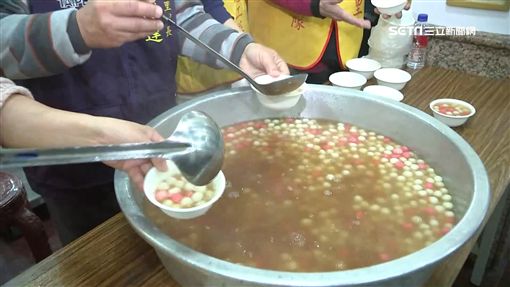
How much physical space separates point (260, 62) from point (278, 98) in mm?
141

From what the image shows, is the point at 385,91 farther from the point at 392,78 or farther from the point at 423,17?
the point at 423,17

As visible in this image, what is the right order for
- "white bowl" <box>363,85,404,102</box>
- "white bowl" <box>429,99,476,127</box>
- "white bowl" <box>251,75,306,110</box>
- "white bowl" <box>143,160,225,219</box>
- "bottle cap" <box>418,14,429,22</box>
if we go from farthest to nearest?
1. "bottle cap" <box>418,14,429,22</box>
2. "white bowl" <box>363,85,404,102</box>
3. "white bowl" <box>429,99,476,127</box>
4. "white bowl" <box>251,75,306,110</box>
5. "white bowl" <box>143,160,225,219</box>

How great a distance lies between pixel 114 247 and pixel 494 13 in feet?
5.96

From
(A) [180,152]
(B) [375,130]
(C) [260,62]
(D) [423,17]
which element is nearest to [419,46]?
(D) [423,17]

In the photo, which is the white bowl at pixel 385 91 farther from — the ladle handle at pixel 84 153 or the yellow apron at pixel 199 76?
the ladle handle at pixel 84 153

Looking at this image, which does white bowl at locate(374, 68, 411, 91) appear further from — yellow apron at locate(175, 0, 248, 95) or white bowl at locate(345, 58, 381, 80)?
yellow apron at locate(175, 0, 248, 95)

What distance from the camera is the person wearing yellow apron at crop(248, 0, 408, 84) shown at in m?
1.97

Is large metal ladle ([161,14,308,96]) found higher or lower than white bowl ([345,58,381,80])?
higher

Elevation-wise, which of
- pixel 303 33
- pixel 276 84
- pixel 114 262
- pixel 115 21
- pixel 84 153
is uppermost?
pixel 115 21

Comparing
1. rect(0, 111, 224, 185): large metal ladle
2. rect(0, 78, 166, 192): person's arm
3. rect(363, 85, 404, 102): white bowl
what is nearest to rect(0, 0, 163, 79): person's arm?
rect(0, 78, 166, 192): person's arm

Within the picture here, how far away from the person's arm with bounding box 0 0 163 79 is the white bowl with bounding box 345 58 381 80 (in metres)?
1.07

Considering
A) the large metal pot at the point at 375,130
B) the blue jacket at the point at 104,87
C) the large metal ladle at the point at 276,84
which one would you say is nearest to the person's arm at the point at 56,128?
the large metal pot at the point at 375,130

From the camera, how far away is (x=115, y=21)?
0.90m

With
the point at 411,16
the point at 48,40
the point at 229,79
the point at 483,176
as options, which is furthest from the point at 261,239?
the point at 411,16
